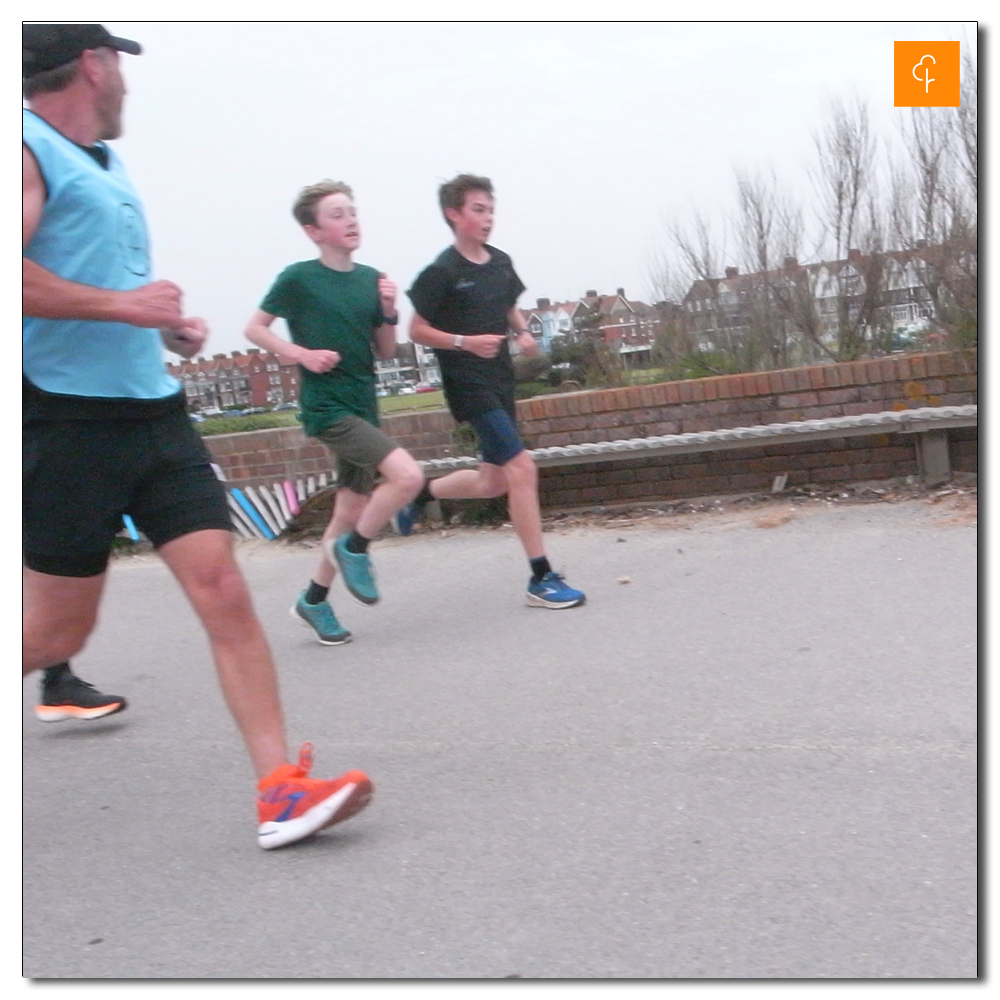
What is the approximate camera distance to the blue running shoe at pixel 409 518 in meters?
7.78

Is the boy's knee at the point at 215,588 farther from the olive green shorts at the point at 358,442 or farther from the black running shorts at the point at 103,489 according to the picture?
the olive green shorts at the point at 358,442

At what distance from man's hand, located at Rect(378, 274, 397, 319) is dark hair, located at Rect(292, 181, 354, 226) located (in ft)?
1.13

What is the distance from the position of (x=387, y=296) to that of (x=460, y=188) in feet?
2.05

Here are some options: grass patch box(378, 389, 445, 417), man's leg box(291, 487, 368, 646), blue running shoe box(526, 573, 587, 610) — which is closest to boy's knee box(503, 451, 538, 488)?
blue running shoe box(526, 573, 587, 610)

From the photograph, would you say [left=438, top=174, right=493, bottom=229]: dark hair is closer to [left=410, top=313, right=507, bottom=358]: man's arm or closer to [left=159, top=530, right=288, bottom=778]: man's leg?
[left=410, top=313, right=507, bottom=358]: man's arm

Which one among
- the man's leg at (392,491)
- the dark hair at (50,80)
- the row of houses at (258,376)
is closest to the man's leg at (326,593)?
the man's leg at (392,491)

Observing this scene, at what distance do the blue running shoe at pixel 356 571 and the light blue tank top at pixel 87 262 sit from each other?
2.27m

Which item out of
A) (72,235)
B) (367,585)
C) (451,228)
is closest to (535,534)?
(367,585)

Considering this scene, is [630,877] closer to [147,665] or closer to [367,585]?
[367,585]

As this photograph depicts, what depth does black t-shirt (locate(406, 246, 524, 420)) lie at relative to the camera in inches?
227

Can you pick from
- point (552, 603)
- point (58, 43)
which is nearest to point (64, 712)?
point (552, 603)

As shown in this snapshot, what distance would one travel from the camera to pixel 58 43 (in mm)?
Result: 3098

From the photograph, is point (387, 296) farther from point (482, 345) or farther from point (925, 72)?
point (925, 72)

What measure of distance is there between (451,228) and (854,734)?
291cm
